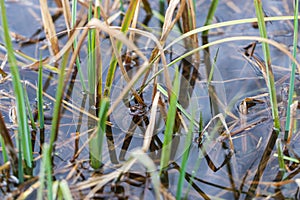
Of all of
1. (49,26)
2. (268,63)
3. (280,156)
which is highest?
(49,26)

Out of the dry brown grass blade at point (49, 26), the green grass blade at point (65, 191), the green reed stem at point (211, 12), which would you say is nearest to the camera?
the green grass blade at point (65, 191)

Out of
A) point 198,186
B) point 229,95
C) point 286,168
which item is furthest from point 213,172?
point 229,95

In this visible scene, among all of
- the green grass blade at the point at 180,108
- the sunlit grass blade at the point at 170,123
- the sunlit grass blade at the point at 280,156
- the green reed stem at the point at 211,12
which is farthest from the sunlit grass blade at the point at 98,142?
the green reed stem at the point at 211,12

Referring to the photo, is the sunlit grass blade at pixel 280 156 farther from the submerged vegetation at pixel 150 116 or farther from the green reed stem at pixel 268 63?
the green reed stem at pixel 268 63

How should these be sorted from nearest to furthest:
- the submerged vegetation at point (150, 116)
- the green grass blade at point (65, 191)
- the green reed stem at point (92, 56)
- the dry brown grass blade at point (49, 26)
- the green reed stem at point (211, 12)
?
the green grass blade at point (65, 191) → the submerged vegetation at point (150, 116) → the green reed stem at point (92, 56) → the dry brown grass blade at point (49, 26) → the green reed stem at point (211, 12)

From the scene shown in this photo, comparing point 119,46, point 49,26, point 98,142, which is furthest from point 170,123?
point 49,26

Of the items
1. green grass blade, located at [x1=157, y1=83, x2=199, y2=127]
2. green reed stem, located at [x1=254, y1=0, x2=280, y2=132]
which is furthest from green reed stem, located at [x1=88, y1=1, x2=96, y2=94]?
green reed stem, located at [x1=254, y1=0, x2=280, y2=132]

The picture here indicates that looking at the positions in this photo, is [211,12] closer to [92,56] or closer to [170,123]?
[92,56]

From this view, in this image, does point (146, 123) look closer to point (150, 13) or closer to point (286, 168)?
point (286, 168)
